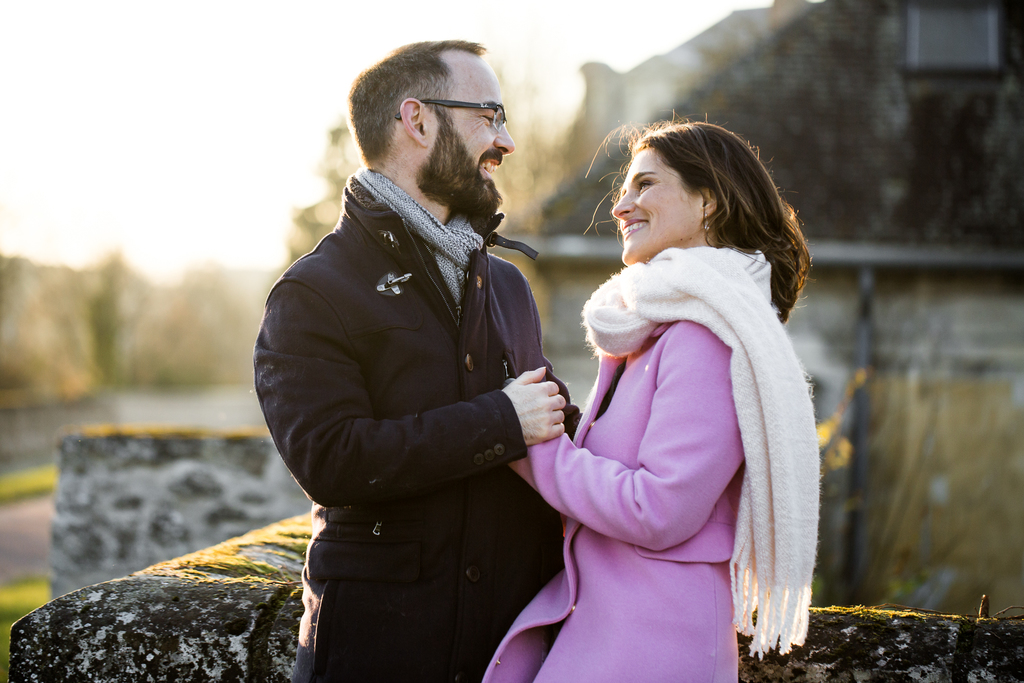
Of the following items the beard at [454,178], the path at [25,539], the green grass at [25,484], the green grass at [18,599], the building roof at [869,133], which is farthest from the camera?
the green grass at [25,484]

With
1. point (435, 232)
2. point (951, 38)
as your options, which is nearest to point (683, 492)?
point (435, 232)

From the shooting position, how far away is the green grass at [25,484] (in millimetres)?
12727

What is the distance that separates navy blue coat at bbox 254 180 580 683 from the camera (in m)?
1.67

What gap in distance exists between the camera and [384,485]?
1674mm

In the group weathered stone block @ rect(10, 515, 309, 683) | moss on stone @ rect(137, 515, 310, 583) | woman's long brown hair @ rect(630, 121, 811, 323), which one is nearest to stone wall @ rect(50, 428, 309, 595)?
moss on stone @ rect(137, 515, 310, 583)

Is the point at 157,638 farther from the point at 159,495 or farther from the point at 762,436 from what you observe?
the point at 159,495

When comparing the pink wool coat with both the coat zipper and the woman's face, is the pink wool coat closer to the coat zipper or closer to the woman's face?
the woman's face

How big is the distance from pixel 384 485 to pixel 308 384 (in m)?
0.26

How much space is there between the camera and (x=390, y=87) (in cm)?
210

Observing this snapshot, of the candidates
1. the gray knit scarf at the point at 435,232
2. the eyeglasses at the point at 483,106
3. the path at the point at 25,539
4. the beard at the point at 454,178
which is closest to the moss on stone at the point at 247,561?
the gray knit scarf at the point at 435,232

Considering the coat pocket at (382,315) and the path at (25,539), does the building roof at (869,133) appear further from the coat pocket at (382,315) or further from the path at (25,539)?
the coat pocket at (382,315)

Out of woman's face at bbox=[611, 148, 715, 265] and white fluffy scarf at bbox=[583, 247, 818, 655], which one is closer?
white fluffy scarf at bbox=[583, 247, 818, 655]

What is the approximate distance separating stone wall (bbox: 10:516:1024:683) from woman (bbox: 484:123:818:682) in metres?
0.21

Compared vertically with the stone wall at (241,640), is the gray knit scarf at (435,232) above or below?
above
